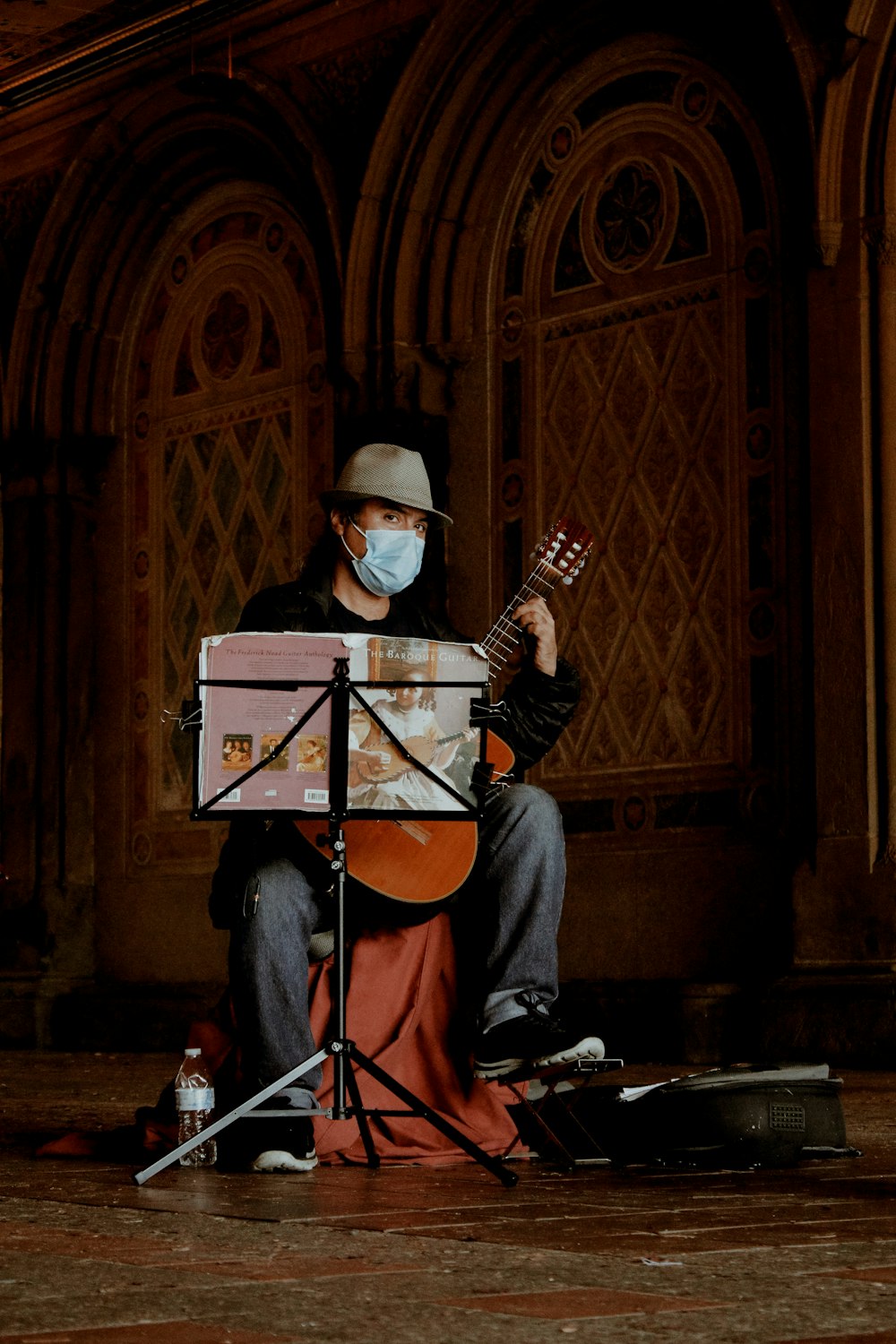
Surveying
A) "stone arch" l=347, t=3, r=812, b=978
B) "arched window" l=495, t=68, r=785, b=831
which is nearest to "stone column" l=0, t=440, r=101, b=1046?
"stone arch" l=347, t=3, r=812, b=978

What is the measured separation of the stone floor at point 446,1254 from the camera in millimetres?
2131

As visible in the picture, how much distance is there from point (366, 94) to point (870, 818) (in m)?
4.08

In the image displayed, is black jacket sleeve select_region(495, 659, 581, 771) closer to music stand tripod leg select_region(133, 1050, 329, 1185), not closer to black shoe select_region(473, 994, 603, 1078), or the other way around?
black shoe select_region(473, 994, 603, 1078)

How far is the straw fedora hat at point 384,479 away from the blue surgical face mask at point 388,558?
0.23ft

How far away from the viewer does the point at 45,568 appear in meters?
10.6

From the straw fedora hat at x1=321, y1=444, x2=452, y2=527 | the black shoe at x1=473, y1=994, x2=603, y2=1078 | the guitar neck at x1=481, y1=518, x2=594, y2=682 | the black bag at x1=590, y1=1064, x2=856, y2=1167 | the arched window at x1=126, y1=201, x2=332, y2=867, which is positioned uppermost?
the arched window at x1=126, y1=201, x2=332, y2=867

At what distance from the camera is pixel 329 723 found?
379 cm

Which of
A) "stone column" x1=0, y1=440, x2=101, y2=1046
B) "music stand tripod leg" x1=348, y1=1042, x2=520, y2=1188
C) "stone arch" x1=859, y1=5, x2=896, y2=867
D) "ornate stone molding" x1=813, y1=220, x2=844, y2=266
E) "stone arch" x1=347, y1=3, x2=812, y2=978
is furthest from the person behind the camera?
"stone column" x1=0, y1=440, x2=101, y2=1046

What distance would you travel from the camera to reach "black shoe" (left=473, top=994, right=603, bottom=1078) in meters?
4.05

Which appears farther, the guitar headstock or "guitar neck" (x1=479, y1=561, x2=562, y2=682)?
the guitar headstock

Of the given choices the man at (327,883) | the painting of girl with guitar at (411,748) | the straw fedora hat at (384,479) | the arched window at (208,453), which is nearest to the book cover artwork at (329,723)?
the painting of girl with guitar at (411,748)

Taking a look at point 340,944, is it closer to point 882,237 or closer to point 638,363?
point 882,237

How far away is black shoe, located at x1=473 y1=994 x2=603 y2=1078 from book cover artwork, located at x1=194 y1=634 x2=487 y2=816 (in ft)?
1.78

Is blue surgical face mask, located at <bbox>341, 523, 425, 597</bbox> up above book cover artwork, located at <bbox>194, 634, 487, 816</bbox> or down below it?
above
